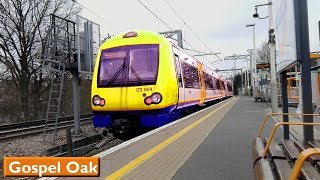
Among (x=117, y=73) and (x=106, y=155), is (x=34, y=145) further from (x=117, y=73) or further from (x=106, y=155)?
(x=106, y=155)

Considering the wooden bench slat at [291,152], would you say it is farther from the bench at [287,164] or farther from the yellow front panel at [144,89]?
the yellow front panel at [144,89]

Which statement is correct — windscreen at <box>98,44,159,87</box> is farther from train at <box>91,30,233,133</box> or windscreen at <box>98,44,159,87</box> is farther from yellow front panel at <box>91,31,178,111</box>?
yellow front panel at <box>91,31,178,111</box>

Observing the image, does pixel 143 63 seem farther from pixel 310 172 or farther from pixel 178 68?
pixel 310 172

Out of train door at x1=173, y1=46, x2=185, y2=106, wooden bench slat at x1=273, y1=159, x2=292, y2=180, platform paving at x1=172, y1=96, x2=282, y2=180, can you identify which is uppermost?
train door at x1=173, y1=46, x2=185, y2=106

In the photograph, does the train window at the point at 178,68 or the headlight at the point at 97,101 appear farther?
the train window at the point at 178,68

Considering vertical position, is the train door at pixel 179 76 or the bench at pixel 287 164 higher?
the train door at pixel 179 76

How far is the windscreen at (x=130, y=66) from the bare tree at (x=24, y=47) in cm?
2562

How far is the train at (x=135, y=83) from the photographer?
39.1 ft

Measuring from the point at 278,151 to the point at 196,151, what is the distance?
8.88 ft

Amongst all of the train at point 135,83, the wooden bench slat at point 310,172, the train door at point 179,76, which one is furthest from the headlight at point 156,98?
the wooden bench slat at point 310,172

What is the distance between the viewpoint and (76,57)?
738 inches

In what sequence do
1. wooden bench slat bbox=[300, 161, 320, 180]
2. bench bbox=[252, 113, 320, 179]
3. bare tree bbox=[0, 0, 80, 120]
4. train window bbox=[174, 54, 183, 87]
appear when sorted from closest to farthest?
bench bbox=[252, 113, 320, 179], wooden bench slat bbox=[300, 161, 320, 180], train window bbox=[174, 54, 183, 87], bare tree bbox=[0, 0, 80, 120]

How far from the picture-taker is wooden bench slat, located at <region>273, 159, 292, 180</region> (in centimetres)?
372

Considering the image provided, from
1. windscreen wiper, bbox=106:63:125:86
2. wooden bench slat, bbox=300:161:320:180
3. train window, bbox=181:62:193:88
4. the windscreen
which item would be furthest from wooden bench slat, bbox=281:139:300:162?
train window, bbox=181:62:193:88
